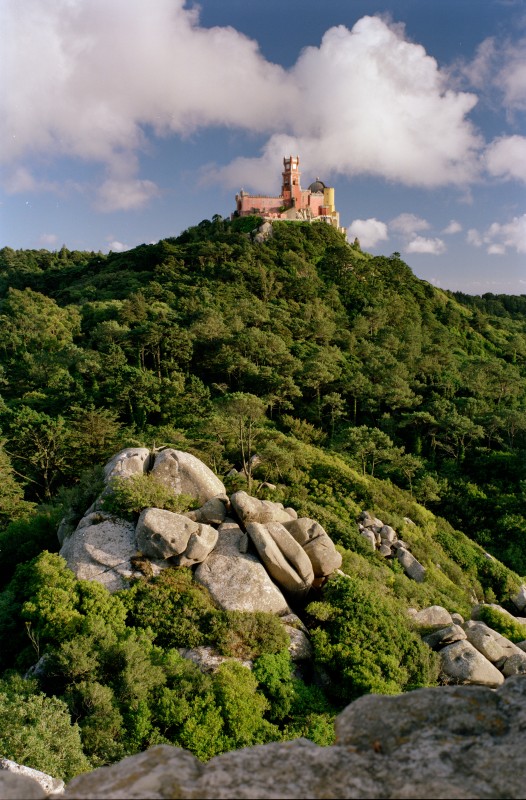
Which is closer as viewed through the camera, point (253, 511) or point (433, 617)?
point (253, 511)

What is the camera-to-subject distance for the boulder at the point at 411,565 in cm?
2491

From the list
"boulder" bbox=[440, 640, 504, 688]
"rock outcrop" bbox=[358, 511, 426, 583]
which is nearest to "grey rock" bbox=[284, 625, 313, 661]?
"boulder" bbox=[440, 640, 504, 688]

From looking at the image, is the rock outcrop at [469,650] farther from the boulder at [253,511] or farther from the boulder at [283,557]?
the boulder at [253,511]

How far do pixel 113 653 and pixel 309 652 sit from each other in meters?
6.47

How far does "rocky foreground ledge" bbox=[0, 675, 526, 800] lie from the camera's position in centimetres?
272

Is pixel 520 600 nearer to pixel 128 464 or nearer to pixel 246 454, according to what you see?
pixel 246 454

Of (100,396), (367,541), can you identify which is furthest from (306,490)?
(100,396)

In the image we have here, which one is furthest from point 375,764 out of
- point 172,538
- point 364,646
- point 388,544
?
point 388,544

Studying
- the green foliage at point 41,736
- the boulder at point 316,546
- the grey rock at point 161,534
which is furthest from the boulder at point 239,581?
the green foliage at point 41,736

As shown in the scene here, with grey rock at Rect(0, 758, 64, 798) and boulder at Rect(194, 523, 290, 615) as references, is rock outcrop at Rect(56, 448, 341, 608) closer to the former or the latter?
boulder at Rect(194, 523, 290, 615)

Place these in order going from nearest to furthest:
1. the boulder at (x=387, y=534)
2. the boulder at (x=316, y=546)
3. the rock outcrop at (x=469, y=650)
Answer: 1. the rock outcrop at (x=469, y=650)
2. the boulder at (x=316, y=546)
3. the boulder at (x=387, y=534)

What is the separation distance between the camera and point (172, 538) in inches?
675

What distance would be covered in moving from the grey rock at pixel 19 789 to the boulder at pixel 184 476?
56.8ft

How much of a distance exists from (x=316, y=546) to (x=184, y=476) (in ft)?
21.1
